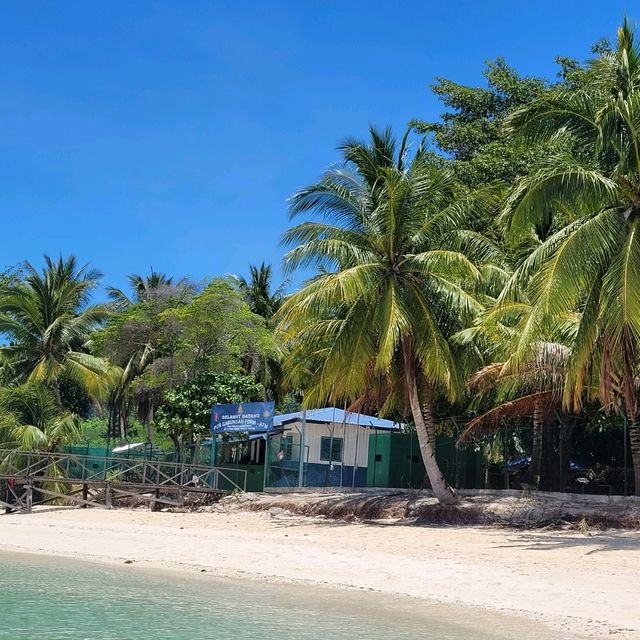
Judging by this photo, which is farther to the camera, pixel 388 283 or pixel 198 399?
pixel 198 399

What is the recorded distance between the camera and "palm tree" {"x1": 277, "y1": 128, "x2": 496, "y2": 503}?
21000 millimetres

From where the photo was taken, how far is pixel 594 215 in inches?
659

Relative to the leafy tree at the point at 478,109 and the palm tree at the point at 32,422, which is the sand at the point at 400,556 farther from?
the leafy tree at the point at 478,109

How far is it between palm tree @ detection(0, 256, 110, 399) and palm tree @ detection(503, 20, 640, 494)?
2356 cm

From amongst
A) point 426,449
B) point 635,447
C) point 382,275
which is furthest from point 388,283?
point 635,447

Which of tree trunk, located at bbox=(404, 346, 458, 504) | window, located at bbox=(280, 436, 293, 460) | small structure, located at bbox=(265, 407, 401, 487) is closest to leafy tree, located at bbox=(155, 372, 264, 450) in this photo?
small structure, located at bbox=(265, 407, 401, 487)

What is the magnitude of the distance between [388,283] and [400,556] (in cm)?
771

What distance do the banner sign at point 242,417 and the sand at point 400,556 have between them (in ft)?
10.9

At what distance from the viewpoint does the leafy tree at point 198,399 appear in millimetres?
29469

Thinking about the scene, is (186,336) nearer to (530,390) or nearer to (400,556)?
(530,390)

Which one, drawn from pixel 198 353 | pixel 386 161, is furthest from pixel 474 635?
pixel 198 353

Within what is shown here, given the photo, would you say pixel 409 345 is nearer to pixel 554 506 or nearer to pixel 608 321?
pixel 554 506

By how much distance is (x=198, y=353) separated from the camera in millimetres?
31703

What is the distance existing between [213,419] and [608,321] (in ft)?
50.9
